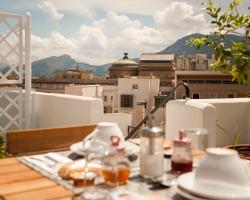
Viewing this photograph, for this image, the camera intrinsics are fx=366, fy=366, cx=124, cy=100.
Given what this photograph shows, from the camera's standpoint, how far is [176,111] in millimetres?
3715

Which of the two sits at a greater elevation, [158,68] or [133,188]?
[158,68]

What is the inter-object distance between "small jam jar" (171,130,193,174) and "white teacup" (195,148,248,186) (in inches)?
7.5

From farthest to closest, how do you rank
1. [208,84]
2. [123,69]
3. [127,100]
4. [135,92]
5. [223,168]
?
[123,69] < [208,84] < [127,100] < [135,92] < [223,168]

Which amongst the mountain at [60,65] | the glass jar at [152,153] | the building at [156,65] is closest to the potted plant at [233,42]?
the glass jar at [152,153]

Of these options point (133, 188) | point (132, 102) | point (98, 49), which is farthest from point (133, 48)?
point (133, 188)

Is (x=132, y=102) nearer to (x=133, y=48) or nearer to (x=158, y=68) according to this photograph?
(x=158, y=68)

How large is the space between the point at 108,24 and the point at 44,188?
111 feet

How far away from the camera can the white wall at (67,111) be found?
3949 mm

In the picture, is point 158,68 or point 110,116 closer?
point 110,116

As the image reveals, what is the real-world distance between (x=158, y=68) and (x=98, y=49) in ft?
66.9

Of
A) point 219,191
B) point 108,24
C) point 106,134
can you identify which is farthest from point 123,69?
point 219,191

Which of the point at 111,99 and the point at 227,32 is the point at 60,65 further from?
the point at 227,32

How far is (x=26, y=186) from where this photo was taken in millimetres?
1194

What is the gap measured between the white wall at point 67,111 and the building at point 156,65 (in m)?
46.7
